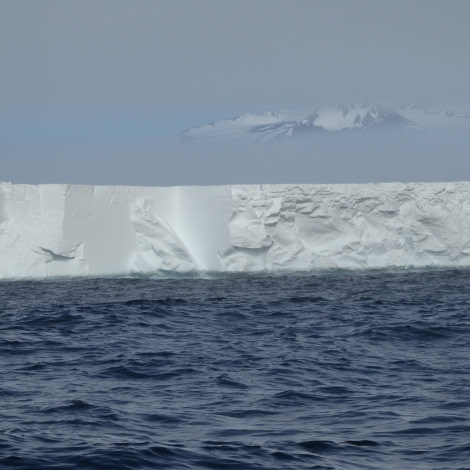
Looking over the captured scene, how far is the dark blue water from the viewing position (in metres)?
5.71

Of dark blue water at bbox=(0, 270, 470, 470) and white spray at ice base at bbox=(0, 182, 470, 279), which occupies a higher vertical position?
white spray at ice base at bbox=(0, 182, 470, 279)

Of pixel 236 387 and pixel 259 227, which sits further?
pixel 259 227

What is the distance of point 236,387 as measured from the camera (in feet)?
25.5

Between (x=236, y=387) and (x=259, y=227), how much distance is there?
1495cm

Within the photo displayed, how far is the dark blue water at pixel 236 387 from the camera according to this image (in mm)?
5711

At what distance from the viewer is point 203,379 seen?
8.14 meters

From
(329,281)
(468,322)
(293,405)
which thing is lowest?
(293,405)

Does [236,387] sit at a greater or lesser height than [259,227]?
lesser

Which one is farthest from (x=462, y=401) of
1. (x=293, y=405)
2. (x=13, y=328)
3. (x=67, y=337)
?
(x=13, y=328)

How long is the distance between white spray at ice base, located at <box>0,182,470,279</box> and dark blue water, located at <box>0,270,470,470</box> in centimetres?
698

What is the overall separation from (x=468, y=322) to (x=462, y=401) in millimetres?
5671

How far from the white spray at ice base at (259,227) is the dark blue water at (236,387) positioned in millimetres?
6979

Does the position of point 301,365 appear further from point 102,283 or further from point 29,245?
point 29,245

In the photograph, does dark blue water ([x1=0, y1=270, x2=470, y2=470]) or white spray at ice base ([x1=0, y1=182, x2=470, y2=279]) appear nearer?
dark blue water ([x1=0, y1=270, x2=470, y2=470])
